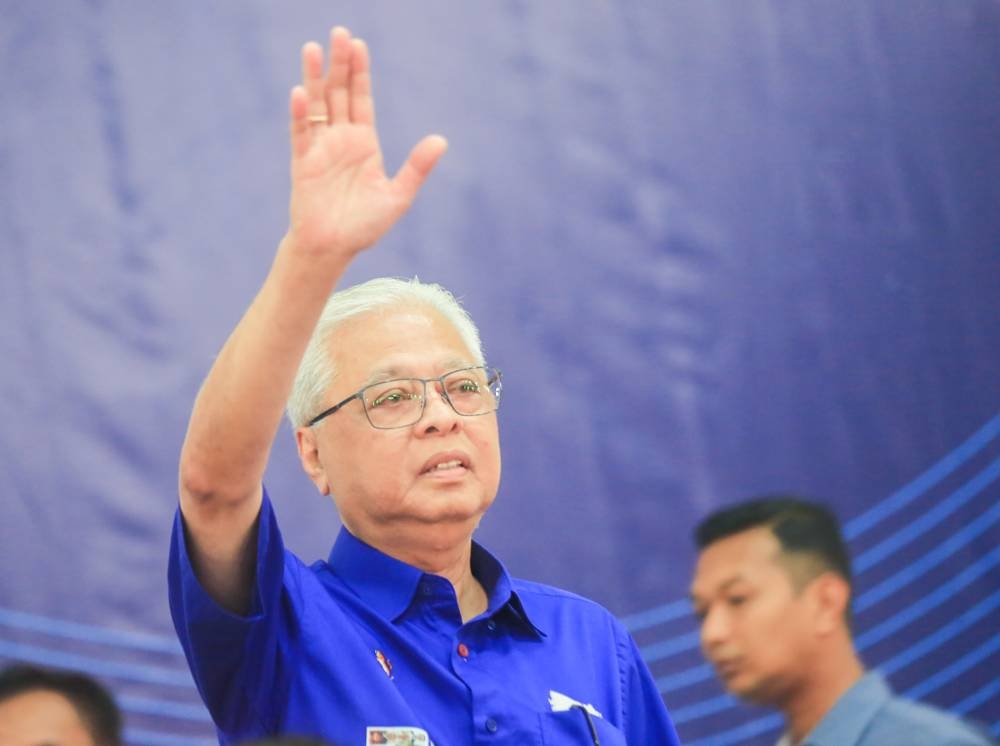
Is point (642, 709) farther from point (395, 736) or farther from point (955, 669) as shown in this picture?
point (955, 669)

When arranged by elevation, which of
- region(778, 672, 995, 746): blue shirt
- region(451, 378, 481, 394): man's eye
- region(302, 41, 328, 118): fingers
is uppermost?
region(302, 41, 328, 118): fingers

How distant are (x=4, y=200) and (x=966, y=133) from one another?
2.09 metres

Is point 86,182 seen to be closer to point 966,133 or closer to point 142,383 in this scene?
point 142,383

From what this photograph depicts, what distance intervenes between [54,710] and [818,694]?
45.1 inches

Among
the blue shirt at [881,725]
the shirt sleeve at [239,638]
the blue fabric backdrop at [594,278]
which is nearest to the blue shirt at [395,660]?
the shirt sleeve at [239,638]

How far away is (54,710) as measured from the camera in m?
2.05

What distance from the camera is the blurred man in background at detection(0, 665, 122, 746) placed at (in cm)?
197

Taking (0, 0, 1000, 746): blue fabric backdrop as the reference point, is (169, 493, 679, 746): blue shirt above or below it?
below

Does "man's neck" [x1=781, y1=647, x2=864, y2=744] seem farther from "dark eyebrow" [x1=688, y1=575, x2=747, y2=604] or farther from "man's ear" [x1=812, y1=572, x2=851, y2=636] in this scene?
"dark eyebrow" [x1=688, y1=575, x2=747, y2=604]

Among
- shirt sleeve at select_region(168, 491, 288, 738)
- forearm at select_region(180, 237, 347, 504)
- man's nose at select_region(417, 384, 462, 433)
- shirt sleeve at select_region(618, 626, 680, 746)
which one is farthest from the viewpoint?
shirt sleeve at select_region(618, 626, 680, 746)

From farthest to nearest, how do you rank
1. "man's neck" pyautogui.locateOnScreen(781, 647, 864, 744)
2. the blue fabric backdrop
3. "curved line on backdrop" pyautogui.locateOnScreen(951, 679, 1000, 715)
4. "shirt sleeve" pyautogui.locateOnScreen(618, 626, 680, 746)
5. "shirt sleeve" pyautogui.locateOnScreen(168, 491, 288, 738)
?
"curved line on backdrop" pyautogui.locateOnScreen(951, 679, 1000, 715), the blue fabric backdrop, "shirt sleeve" pyautogui.locateOnScreen(618, 626, 680, 746), "shirt sleeve" pyautogui.locateOnScreen(168, 491, 288, 738), "man's neck" pyautogui.locateOnScreen(781, 647, 864, 744)

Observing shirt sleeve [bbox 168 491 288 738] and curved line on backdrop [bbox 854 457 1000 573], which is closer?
shirt sleeve [bbox 168 491 288 738]

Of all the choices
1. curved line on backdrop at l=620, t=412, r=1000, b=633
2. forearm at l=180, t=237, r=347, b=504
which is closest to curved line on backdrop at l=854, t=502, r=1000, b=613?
curved line on backdrop at l=620, t=412, r=1000, b=633

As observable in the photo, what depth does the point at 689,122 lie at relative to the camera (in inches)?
120
